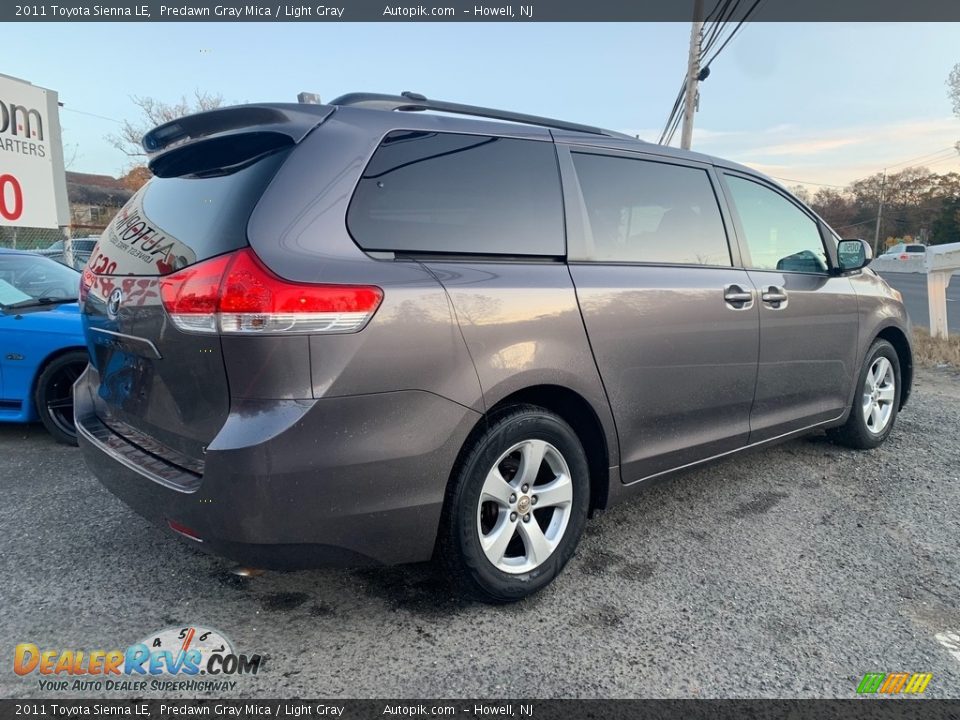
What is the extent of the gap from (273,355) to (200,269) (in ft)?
1.29

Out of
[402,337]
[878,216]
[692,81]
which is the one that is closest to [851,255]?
[402,337]

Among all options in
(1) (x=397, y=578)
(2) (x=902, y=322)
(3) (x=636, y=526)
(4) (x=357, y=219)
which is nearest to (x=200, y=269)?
(4) (x=357, y=219)

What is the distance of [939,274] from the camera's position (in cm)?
879

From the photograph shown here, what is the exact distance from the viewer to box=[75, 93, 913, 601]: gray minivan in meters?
2.03

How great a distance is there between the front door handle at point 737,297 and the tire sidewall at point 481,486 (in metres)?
1.21

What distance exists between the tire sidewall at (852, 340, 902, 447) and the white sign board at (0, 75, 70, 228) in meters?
9.98

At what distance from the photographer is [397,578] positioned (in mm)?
2809

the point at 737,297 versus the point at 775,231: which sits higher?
the point at 775,231

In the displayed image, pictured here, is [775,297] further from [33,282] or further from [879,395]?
[33,282]

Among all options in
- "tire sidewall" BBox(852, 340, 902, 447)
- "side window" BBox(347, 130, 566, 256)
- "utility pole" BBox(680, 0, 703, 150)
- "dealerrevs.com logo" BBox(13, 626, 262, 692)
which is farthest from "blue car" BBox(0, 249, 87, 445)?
"utility pole" BBox(680, 0, 703, 150)

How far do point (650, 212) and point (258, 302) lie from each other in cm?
204

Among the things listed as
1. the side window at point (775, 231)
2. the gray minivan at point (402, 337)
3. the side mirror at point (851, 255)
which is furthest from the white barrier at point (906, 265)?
the gray minivan at point (402, 337)

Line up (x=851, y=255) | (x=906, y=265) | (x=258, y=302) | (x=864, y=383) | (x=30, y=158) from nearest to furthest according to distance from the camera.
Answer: (x=258, y=302) < (x=851, y=255) < (x=864, y=383) < (x=30, y=158) < (x=906, y=265)

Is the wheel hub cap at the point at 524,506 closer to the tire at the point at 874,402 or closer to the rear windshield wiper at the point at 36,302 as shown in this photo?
the tire at the point at 874,402
